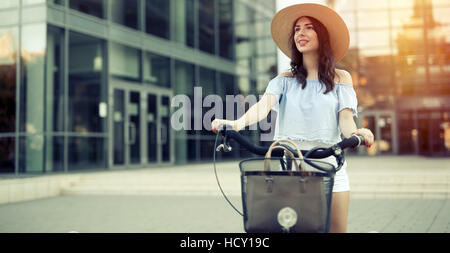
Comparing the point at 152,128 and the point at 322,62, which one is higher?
the point at 322,62

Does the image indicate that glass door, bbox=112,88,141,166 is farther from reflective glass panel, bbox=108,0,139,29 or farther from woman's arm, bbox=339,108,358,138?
woman's arm, bbox=339,108,358,138

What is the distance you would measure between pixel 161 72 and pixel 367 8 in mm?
12081

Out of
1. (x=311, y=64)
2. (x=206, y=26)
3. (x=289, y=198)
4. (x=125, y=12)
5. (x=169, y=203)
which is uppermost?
(x=206, y=26)

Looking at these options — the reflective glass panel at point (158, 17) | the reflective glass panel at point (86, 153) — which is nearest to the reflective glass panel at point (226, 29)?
the reflective glass panel at point (158, 17)

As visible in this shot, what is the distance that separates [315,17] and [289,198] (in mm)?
1090

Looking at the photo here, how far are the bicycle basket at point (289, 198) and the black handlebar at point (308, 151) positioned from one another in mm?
153

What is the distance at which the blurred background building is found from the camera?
11.8 meters

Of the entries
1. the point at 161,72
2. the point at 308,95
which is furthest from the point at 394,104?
the point at 308,95

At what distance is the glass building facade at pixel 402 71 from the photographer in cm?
2134

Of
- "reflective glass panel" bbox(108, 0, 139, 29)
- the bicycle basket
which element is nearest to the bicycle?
the bicycle basket

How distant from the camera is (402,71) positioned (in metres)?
22.0

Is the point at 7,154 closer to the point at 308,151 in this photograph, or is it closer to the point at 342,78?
the point at 342,78

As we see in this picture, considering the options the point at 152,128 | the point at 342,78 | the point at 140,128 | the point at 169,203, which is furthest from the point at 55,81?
the point at 342,78

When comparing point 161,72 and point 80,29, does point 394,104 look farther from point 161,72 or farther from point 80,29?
point 80,29
